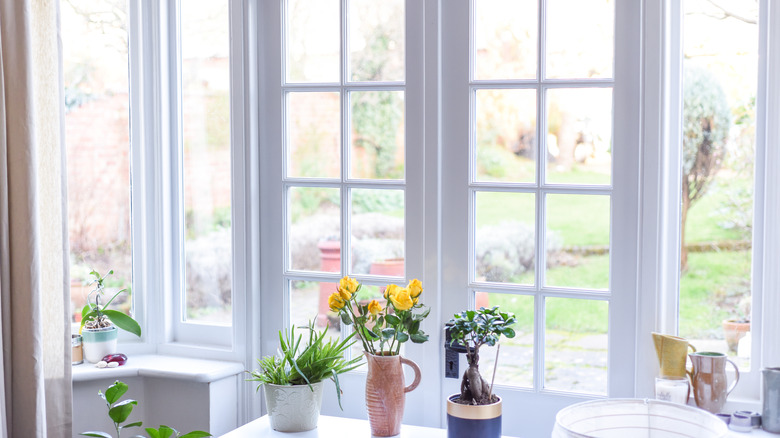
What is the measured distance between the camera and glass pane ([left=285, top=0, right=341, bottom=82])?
8.57 feet

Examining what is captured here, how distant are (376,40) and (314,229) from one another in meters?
0.63

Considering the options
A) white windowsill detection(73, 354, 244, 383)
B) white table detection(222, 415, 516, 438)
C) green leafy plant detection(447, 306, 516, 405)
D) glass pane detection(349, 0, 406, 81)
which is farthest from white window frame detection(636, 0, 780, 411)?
white windowsill detection(73, 354, 244, 383)

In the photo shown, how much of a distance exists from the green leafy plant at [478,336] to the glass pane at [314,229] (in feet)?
2.19

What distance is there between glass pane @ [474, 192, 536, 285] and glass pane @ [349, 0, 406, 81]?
0.48 metres

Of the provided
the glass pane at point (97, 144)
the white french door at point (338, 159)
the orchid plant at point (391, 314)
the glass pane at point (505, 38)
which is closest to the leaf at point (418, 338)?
the orchid plant at point (391, 314)

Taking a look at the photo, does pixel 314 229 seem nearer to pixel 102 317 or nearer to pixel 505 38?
pixel 102 317

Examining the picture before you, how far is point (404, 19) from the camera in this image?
251 centimetres

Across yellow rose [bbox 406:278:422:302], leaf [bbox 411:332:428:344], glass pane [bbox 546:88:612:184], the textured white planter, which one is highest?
glass pane [bbox 546:88:612:184]

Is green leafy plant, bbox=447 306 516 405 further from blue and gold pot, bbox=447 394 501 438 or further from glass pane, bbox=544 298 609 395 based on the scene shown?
glass pane, bbox=544 298 609 395

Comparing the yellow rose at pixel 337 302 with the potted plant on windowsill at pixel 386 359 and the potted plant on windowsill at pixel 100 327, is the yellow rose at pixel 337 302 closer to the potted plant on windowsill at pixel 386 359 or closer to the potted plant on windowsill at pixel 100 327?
the potted plant on windowsill at pixel 386 359

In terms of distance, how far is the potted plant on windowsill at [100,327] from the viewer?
2654 millimetres

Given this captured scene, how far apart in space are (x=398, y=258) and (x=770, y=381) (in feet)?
3.58

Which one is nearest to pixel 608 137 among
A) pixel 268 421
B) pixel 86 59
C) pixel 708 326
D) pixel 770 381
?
pixel 708 326

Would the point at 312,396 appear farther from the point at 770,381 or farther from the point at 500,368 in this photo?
the point at 770,381
